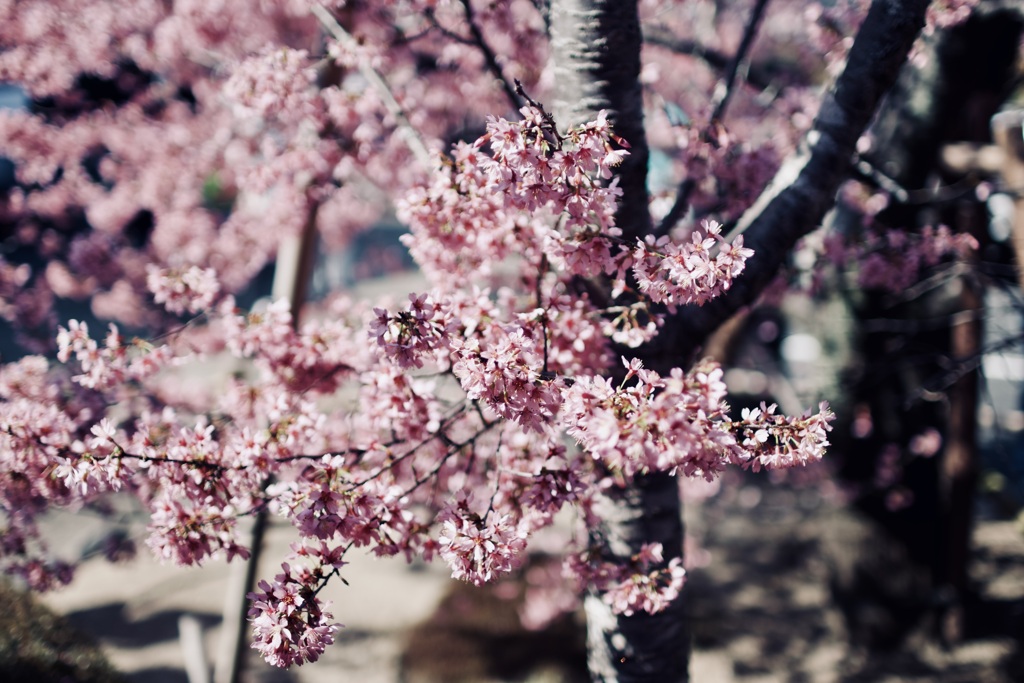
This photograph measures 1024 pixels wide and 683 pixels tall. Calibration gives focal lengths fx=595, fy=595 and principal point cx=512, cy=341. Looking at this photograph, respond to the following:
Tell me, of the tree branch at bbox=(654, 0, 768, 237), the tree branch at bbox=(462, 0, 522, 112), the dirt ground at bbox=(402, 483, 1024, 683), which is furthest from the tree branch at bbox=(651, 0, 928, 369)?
the dirt ground at bbox=(402, 483, 1024, 683)

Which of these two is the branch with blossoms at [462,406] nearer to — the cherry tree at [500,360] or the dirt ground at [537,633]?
the cherry tree at [500,360]

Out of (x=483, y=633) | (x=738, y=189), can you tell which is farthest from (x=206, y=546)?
(x=483, y=633)

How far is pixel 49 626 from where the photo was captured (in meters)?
3.50

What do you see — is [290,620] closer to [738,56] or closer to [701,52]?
[738,56]

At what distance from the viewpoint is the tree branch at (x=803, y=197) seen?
2594 mm

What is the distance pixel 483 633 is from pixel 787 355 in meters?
11.8

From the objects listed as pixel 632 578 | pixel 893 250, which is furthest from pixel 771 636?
pixel 632 578

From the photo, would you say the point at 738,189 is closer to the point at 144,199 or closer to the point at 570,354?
the point at 570,354

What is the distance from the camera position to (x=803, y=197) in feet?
8.78

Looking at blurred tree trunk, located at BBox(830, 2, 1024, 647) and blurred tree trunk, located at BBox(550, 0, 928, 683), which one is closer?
blurred tree trunk, located at BBox(550, 0, 928, 683)

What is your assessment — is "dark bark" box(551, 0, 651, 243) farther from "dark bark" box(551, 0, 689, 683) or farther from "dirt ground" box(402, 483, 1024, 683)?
"dirt ground" box(402, 483, 1024, 683)

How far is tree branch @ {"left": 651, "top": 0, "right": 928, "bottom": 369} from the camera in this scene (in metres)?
2.59

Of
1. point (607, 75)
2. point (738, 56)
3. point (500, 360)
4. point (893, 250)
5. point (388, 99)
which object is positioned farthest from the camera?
point (893, 250)

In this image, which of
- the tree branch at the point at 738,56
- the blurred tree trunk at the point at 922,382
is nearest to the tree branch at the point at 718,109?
the tree branch at the point at 738,56
